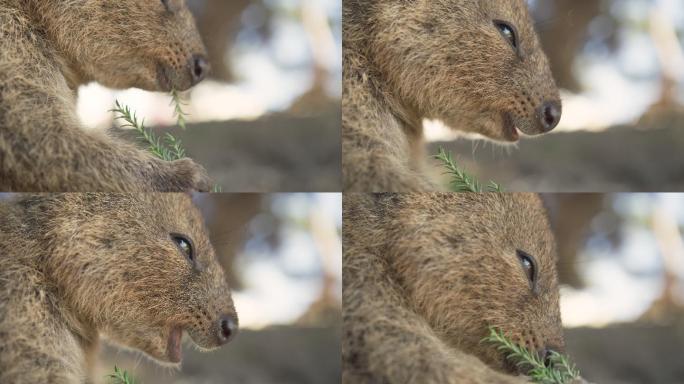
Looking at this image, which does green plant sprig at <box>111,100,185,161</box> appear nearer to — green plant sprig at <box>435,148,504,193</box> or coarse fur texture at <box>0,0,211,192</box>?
coarse fur texture at <box>0,0,211,192</box>

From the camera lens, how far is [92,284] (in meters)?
2.30

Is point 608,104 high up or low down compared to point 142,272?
up

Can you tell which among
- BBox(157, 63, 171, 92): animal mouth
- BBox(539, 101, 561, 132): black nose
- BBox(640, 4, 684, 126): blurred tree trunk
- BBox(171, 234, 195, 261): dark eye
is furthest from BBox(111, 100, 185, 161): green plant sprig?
BBox(640, 4, 684, 126): blurred tree trunk

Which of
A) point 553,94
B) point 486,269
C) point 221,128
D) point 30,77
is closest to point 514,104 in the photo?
point 553,94

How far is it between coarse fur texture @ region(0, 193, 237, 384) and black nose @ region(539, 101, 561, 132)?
1.03 meters

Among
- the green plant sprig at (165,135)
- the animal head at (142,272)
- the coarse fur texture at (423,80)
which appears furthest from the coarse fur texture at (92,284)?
the coarse fur texture at (423,80)

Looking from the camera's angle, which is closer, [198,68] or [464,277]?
[464,277]

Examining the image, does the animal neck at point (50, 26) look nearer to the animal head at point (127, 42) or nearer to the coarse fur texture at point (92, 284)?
the animal head at point (127, 42)

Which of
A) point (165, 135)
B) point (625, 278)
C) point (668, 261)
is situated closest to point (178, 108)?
point (165, 135)

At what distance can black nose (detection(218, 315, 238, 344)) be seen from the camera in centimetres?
246

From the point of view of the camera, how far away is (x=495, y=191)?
8.10 feet

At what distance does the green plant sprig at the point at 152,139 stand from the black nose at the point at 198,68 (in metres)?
0.18

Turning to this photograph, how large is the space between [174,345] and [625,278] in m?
1.29

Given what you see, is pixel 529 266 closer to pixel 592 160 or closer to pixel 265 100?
pixel 592 160
